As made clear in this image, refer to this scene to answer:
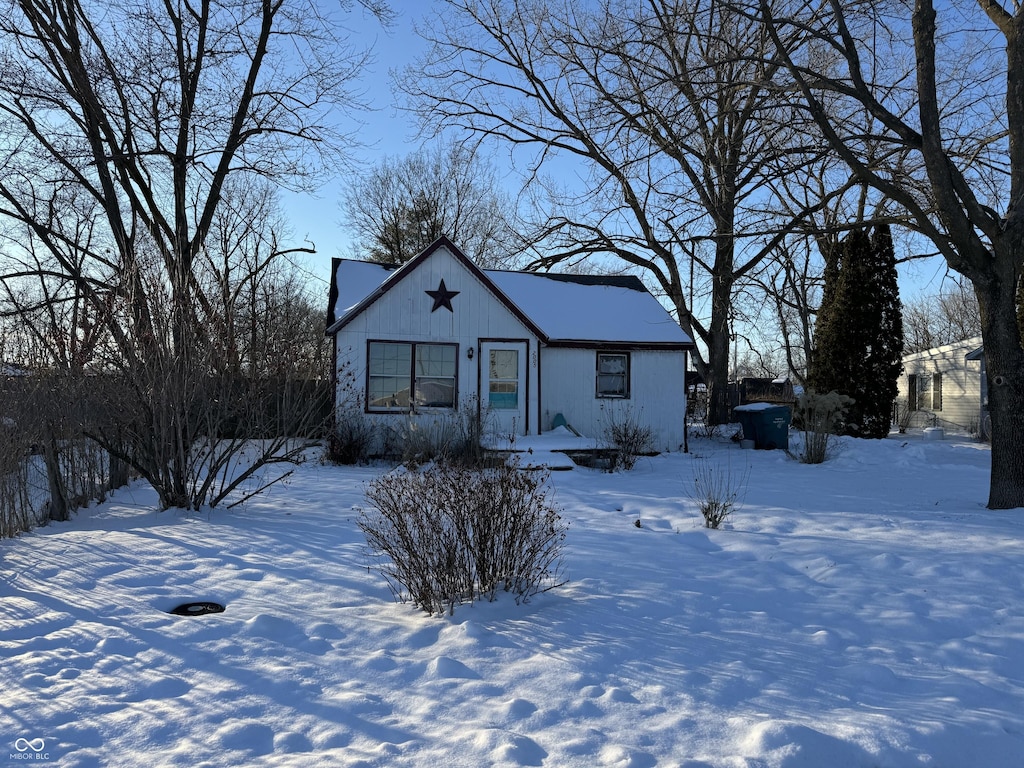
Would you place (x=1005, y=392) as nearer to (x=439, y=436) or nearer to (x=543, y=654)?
(x=543, y=654)

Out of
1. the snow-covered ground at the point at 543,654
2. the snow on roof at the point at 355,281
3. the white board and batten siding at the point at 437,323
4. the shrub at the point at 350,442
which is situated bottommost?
the snow-covered ground at the point at 543,654

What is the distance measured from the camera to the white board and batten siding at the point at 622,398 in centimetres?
1655

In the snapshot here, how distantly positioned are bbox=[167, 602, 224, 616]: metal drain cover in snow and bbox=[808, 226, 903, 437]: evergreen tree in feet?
66.2

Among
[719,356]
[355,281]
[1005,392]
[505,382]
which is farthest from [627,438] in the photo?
[719,356]

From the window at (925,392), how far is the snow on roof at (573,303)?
47.5 feet

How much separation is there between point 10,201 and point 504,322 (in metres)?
12.7

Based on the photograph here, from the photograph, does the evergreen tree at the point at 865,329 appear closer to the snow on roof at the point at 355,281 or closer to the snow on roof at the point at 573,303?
the snow on roof at the point at 573,303

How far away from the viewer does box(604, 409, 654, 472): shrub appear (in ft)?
46.7

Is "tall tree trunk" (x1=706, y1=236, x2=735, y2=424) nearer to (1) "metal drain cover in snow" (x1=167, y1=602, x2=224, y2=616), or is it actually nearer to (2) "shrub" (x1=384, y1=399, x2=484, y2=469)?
(2) "shrub" (x1=384, y1=399, x2=484, y2=469)

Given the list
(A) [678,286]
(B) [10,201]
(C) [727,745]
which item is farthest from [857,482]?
(B) [10,201]

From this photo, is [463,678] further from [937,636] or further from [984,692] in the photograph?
[937,636]

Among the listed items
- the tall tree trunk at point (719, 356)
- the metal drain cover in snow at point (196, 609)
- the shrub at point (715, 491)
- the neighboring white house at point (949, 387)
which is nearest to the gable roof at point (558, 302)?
the shrub at point (715, 491)

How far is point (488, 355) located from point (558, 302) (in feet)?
11.3

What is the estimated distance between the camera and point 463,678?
3992 mm
